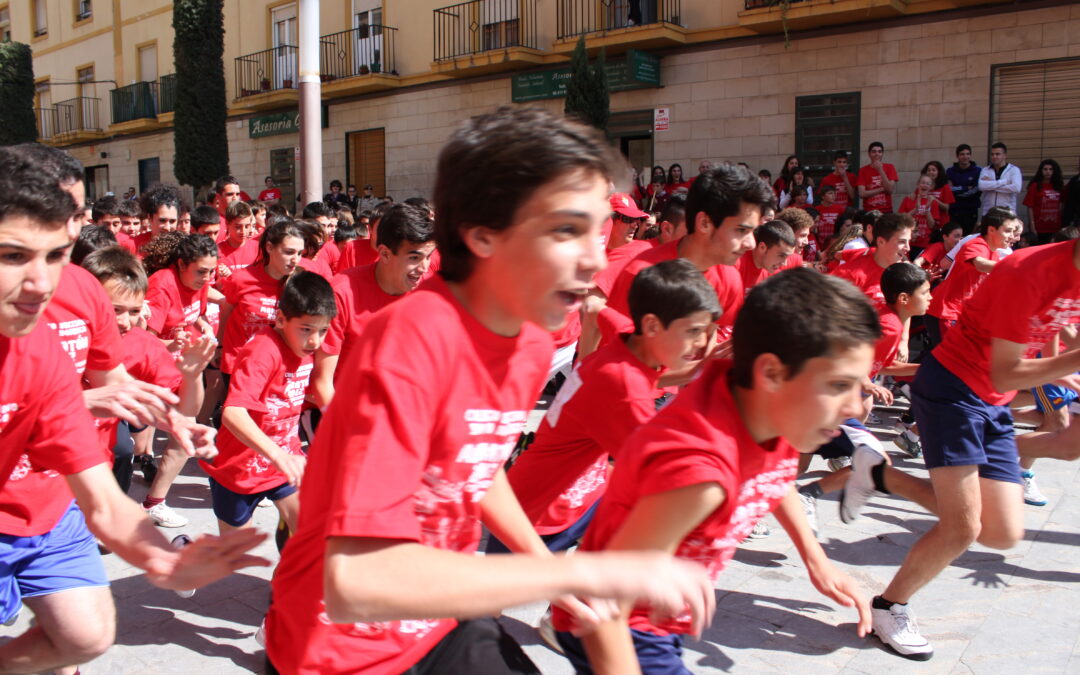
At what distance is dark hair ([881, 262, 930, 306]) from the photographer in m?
5.89

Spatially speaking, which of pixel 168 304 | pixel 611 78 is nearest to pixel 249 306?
pixel 168 304

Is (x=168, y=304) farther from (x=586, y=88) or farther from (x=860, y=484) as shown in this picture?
(x=586, y=88)

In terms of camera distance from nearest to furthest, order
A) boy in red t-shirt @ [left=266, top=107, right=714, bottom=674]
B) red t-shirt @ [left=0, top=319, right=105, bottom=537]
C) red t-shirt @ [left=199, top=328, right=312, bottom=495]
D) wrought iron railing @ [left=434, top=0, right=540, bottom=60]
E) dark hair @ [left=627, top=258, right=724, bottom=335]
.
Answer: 1. boy in red t-shirt @ [left=266, top=107, right=714, bottom=674]
2. red t-shirt @ [left=0, top=319, right=105, bottom=537]
3. dark hair @ [left=627, top=258, right=724, bottom=335]
4. red t-shirt @ [left=199, top=328, right=312, bottom=495]
5. wrought iron railing @ [left=434, top=0, right=540, bottom=60]

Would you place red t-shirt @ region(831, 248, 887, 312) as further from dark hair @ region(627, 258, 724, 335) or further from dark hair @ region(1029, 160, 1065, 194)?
dark hair @ region(1029, 160, 1065, 194)

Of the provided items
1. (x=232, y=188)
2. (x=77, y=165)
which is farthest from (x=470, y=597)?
(x=232, y=188)

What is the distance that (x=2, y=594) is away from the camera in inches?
105

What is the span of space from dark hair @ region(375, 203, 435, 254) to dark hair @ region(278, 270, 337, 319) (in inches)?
22.1

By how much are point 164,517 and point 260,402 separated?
1.77 meters

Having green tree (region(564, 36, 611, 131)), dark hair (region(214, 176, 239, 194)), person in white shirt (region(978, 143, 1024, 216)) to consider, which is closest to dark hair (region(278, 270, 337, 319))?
dark hair (region(214, 176, 239, 194))

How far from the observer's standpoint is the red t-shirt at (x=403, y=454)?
1.35 meters

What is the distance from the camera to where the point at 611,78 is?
16266 mm

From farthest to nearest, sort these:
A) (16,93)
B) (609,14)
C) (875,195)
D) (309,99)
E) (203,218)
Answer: (16,93) < (609,14) < (875,195) < (309,99) < (203,218)

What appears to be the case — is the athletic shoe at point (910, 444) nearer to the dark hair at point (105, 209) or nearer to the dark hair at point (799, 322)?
the dark hair at point (799, 322)

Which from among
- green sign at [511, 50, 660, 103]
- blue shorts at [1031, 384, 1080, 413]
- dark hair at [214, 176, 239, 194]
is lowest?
blue shorts at [1031, 384, 1080, 413]
